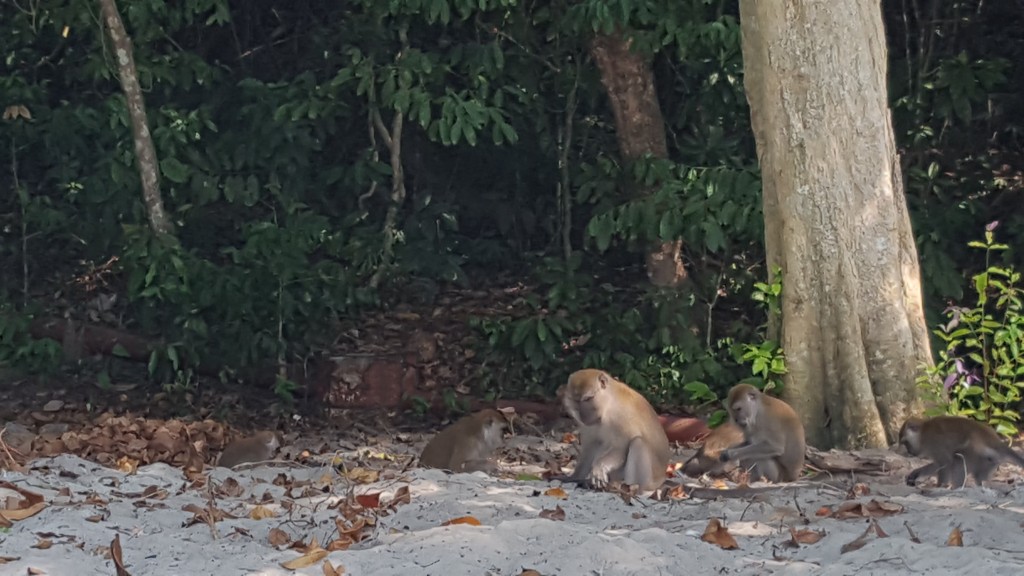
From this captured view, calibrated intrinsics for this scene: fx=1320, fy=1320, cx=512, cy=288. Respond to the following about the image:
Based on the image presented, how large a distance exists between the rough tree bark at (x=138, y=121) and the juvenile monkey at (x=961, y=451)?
6116mm

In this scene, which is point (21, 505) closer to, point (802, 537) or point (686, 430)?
point (802, 537)

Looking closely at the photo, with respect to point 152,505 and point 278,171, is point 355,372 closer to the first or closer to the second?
point 278,171

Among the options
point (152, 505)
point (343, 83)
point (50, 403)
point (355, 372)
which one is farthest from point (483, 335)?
point (152, 505)

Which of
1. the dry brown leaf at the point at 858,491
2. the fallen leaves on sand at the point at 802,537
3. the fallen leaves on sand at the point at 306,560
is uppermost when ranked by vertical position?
the fallen leaves on sand at the point at 306,560

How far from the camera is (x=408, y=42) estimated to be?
1098cm

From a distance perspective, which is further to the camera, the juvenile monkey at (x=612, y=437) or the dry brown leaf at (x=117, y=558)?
the juvenile monkey at (x=612, y=437)

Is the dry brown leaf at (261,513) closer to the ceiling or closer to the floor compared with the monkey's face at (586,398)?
closer to the floor

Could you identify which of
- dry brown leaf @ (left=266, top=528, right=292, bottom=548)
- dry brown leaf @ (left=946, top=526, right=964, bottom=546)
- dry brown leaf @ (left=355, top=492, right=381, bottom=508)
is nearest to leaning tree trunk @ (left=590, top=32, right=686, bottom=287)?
dry brown leaf @ (left=355, top=492, right=381, bottom=508)

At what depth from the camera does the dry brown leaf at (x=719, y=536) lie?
207 inches

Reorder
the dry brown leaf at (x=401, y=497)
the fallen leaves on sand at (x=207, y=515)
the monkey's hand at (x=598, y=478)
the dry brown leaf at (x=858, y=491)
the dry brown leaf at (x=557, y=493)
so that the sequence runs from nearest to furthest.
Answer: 1. the fallen leaves on sand at (x=207, y=515)
2. the dry brown leaf at (x=401, y=497)
3. the dry brown leaf at (x=858, y=491)
4. the dry brown leaf at (x=557, y=493)
5. the monkey's hand at (x=598, y=478)

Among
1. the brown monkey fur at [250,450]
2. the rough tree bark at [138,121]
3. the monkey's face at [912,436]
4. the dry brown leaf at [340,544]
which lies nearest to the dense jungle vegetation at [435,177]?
the rough tree bark at [138,121]

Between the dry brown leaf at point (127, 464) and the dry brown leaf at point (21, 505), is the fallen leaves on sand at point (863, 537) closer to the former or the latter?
the dry brown leaf at point (21, 505)

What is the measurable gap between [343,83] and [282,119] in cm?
65

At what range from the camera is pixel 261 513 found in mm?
5789
